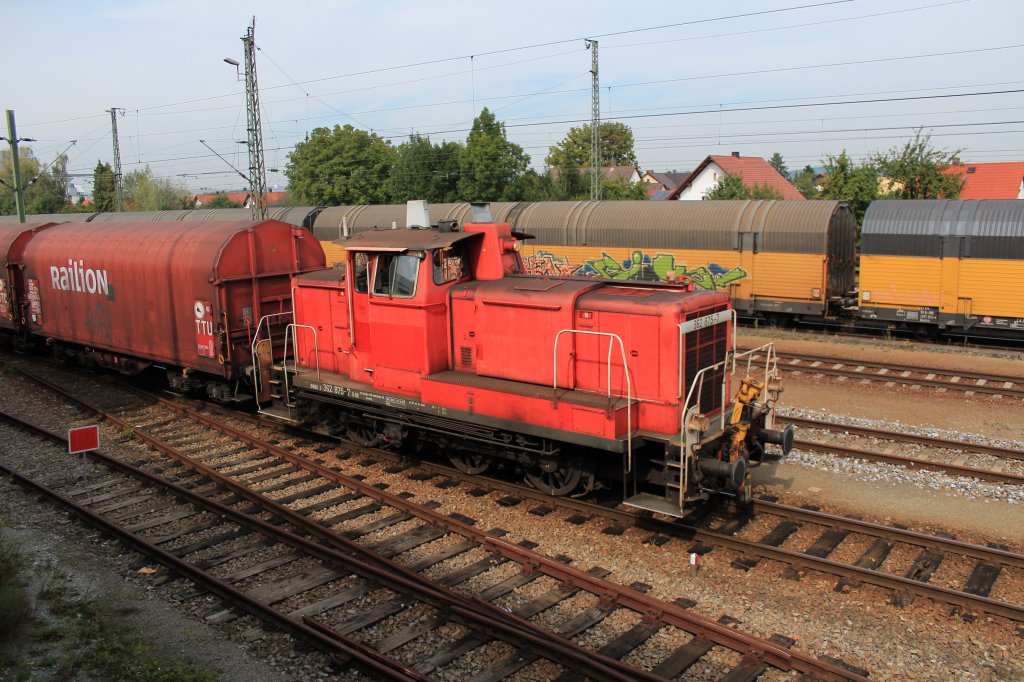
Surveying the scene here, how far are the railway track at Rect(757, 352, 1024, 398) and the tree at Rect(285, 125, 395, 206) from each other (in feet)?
142

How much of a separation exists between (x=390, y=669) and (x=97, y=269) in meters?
12.9

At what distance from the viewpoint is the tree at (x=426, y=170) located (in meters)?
47.6

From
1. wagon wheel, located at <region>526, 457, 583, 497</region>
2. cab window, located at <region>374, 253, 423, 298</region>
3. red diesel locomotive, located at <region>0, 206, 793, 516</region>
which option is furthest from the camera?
cab window, located at <region>374, 253, 423, 298</region>

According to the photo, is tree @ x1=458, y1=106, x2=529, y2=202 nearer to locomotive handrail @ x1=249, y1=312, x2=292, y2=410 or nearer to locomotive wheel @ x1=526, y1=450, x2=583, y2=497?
locomotive handrail @ x1=249, y1=312, x2=292, y2=410

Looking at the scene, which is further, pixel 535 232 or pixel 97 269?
pixel 535 232

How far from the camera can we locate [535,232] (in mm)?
26609

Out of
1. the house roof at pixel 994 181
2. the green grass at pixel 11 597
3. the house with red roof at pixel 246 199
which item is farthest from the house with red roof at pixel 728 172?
the green grass at pixel 11 597

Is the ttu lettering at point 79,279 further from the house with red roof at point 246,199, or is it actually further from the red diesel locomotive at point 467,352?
the house with red roof at point 246,199

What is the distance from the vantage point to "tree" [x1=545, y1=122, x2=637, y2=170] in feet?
242

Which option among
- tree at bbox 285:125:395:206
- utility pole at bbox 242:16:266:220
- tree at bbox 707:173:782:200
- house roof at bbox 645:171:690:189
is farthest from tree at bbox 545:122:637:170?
utility pole at bbox 242:16:266:220

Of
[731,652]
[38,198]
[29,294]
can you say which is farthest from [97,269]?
[38,198]

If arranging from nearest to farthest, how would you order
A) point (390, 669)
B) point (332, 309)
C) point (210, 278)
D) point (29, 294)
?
point (390, 669) → point (332, 309) → point (210, 278) → point (29, 294)

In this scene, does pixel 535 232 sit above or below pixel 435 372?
above

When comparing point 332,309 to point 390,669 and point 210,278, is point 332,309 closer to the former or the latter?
point 210,278
